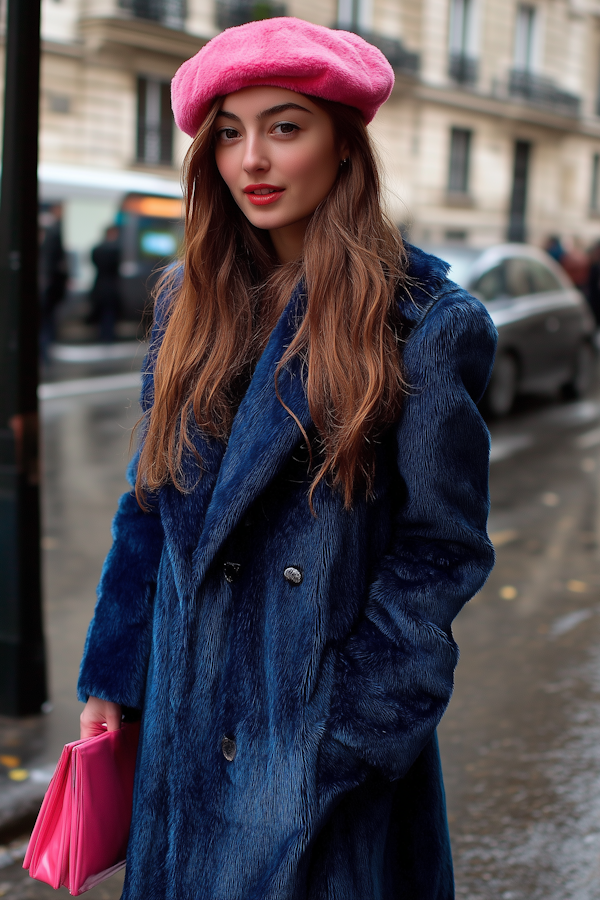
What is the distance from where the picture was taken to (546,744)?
362cm

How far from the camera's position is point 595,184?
122 ft

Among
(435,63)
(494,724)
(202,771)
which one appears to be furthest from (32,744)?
(435,63)

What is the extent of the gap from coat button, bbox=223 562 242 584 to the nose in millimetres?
628

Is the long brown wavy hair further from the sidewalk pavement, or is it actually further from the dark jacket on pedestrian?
the dark jacket on pedestrian

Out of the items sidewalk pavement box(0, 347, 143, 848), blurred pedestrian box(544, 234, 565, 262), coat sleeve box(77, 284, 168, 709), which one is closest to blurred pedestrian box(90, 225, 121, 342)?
sidewalk pavement box(0, 347, 143, 848)

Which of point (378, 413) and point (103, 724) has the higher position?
point (378, 413)

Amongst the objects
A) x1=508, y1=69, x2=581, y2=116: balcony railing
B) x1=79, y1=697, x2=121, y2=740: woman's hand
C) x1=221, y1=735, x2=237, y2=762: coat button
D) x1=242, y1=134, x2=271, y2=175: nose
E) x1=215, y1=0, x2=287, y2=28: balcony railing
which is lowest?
x1=79, y1=697, x2=121, y2=740: woman's hand

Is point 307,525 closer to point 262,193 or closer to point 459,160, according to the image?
point 262,193

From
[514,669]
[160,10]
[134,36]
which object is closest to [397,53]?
[160,10]

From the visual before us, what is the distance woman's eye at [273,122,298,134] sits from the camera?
58.8 inches

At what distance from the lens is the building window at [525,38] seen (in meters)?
33.3

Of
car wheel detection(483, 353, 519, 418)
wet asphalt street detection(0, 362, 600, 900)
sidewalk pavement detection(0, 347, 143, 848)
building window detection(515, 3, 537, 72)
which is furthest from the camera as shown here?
building window detection(515, 3, 537, 72)

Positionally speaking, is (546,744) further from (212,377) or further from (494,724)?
(212,377)

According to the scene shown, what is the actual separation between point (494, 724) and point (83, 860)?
8.32 ft
